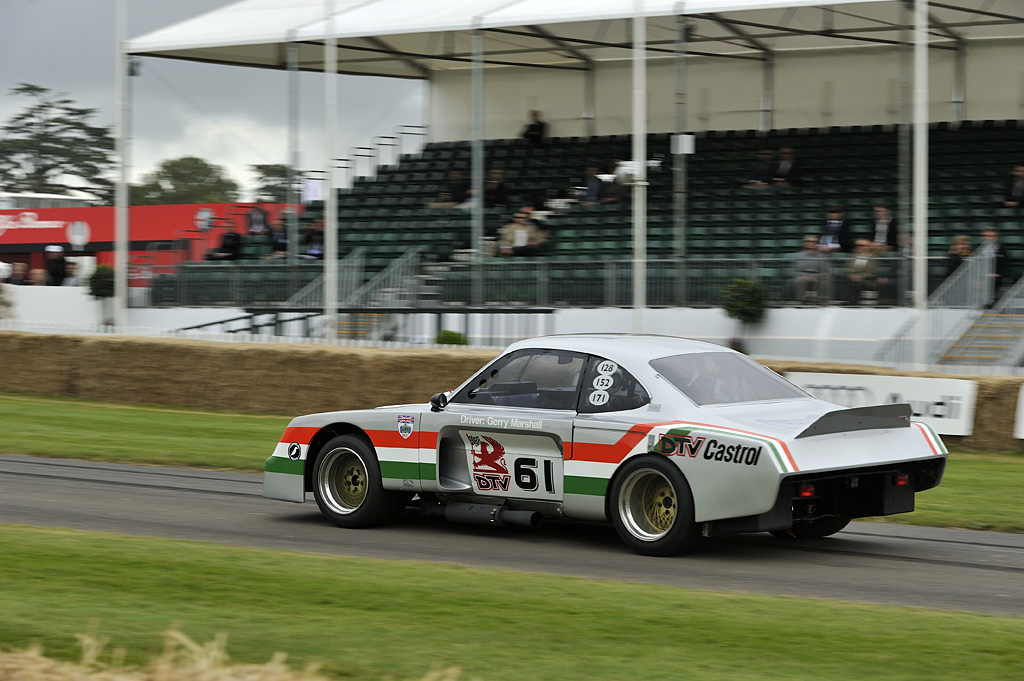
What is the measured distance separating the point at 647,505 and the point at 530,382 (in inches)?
49.4

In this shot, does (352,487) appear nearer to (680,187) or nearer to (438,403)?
(438,403)

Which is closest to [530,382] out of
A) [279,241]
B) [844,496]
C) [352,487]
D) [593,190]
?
[352,487]

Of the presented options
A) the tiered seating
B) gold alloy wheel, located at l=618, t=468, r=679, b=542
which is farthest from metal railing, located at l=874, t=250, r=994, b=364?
gold alloy wheel, located at l=618, t=468, r=679, b=542

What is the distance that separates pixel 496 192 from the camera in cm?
3005

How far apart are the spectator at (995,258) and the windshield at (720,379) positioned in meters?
12.6

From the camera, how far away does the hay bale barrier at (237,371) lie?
61.9 feet

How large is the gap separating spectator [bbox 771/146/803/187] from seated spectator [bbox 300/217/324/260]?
32.6 feet

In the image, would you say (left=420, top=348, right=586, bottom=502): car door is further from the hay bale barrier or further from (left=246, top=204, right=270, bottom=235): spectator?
(left=246, top=204, right=270, bottom=235): spectator

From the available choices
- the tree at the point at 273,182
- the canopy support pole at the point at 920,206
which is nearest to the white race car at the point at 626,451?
the canopy support pole at the point at 920,206

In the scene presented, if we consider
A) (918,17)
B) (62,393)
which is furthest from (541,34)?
(62,393)

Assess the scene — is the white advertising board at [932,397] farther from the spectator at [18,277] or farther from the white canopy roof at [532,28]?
the spectator at [18,277]

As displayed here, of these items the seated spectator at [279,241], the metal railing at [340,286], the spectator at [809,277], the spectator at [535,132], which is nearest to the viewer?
the spectator at [809,277]

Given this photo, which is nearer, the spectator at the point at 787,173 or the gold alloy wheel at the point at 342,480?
the gold alloy wheel at the point at 342,480

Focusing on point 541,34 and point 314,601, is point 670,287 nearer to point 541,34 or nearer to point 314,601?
point 541,34
